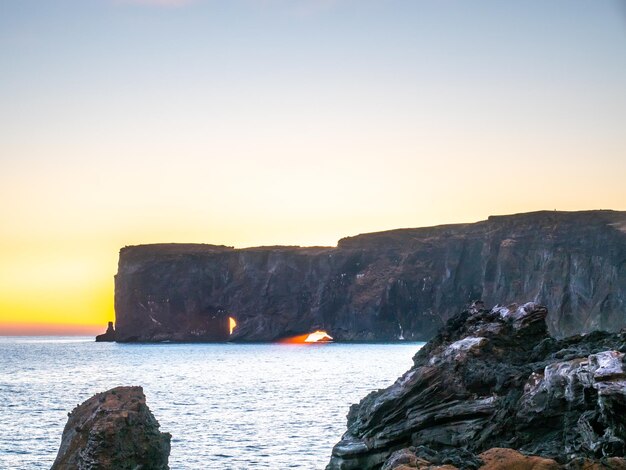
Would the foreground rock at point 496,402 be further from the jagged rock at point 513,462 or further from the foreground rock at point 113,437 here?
the foreground rock at point 113,437

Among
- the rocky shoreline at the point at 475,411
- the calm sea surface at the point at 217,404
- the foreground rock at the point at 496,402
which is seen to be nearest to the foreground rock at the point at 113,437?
the rocky shoreline at the point at 475,411

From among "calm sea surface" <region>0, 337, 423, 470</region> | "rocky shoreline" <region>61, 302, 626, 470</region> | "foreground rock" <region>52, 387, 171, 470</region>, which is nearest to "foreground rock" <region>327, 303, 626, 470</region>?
"rocky shoreline" <region>61, 302, 626, 470</region>

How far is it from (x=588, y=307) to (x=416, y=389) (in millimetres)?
144293

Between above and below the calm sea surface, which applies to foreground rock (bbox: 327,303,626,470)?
above

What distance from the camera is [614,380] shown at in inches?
853

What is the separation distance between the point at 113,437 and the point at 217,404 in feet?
154

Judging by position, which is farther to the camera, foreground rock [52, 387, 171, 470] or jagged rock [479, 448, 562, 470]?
foreground rock [52, 387, 171, 470]

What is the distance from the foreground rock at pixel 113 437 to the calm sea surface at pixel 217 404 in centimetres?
1521

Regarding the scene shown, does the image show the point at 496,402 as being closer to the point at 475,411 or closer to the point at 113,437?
the point at 475,411

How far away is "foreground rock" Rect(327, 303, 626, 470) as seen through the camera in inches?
836

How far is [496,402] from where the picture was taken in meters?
27.2

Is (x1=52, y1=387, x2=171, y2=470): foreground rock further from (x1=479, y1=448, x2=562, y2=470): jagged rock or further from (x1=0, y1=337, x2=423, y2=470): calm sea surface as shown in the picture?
(x1=0, y1=337, x2=423, y2=470): calm sea surface

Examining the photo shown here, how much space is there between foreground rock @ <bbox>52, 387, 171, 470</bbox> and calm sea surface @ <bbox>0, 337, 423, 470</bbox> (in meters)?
15.2

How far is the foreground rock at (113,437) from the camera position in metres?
24.8
